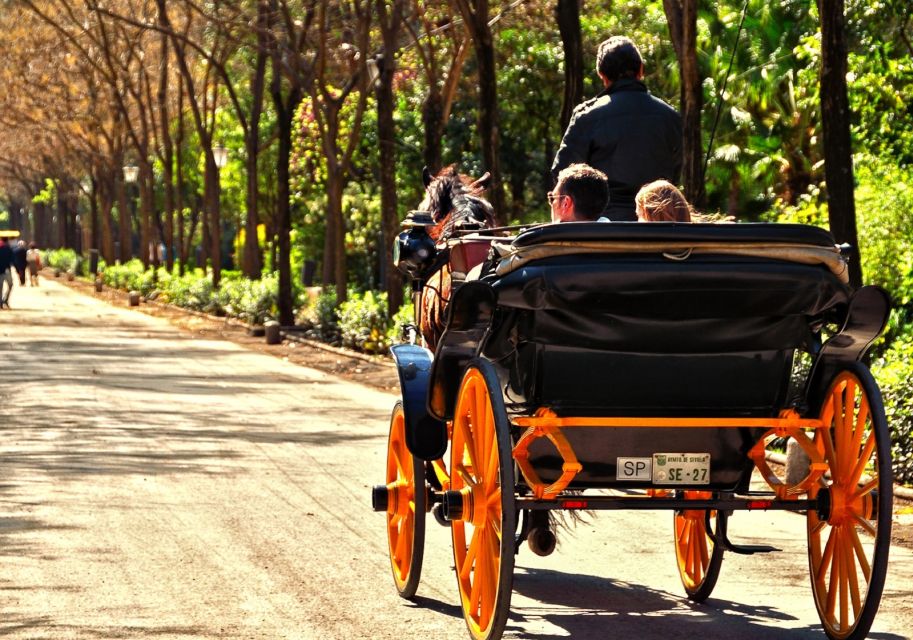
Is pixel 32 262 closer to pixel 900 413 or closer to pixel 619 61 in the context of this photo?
pixel 900 413

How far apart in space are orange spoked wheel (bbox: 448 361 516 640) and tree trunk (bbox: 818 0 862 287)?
5.76 meters

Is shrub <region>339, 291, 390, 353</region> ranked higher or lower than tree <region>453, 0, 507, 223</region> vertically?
lower

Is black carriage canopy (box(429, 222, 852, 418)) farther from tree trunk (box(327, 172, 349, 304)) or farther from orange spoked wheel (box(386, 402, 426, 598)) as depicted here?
tree trunk (box(327, 172, 349, 304))

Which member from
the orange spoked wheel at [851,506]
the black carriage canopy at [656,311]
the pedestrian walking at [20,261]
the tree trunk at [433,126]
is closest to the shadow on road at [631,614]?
the orange spoked wheel at [851,506]

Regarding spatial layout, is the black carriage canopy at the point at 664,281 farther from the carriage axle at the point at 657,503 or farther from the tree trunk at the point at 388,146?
the tree trunk at the point at 388,146

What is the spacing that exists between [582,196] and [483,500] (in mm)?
1477

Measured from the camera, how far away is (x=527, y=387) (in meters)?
5.93

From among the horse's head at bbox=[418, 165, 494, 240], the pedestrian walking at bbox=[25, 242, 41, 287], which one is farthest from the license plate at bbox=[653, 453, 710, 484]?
the pedestrian walking at bbox=[25, 242, 41, 287]

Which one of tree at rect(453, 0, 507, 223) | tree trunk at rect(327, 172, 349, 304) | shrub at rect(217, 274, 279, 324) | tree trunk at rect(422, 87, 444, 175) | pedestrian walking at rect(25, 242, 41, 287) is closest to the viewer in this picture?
tree at rect(453, 0, 507, 223)

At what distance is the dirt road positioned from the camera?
6336mm

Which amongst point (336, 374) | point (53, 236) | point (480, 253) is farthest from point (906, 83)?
point (53, 236)

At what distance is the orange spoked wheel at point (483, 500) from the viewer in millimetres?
5309

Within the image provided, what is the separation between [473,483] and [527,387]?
1.33 ft

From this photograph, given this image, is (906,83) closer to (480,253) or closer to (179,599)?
(480,253)
